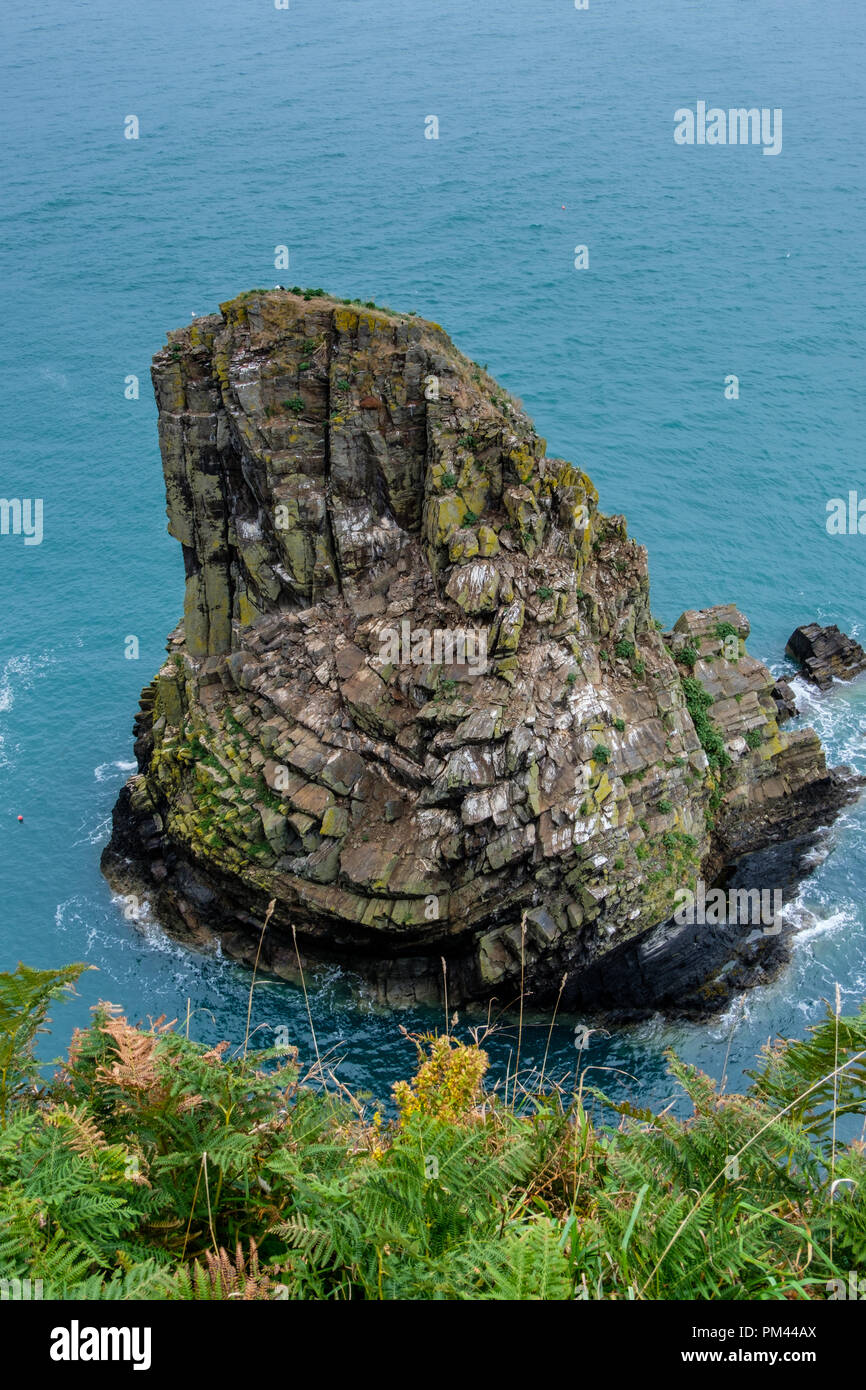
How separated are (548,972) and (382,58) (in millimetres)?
132710

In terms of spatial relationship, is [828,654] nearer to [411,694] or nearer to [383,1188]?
[411,694]

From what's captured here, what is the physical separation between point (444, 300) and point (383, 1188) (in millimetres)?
86872

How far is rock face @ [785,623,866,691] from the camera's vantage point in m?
62.7

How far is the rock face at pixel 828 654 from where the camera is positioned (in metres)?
62.7

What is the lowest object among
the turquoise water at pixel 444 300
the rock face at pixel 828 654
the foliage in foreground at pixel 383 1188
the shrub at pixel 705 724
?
the foliage in foreground at pixel 383 1188

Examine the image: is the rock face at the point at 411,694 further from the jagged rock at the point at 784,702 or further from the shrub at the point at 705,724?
the jagged rock at the point at 784,702

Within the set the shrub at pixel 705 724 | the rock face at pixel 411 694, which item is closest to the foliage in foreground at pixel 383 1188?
the rock face at pixel 411 694

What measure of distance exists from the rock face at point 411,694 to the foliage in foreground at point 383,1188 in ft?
96.5

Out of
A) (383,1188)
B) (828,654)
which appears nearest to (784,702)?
(828,654)

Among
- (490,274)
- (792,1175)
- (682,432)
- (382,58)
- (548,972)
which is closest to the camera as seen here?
(792,1175)

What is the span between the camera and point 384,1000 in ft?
146

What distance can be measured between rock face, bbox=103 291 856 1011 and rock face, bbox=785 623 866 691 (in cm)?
1565

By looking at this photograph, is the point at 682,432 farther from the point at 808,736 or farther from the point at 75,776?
the point at 75,776
